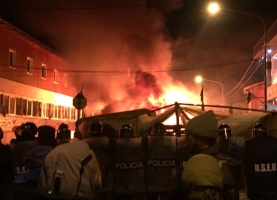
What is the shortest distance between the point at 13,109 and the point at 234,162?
25.9 meters

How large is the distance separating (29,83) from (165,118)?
2119cm

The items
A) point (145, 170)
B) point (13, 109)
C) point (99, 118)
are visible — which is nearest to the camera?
point (145, 170)

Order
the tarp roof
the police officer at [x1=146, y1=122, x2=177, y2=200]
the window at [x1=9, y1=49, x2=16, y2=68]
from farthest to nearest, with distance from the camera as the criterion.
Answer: the window at [x1=9, y1=49, x2=16, y2=68] → the tarp roof → the police officer at [x1=146, y1=122, x2=177, y2=200]

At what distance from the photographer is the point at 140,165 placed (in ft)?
30.9

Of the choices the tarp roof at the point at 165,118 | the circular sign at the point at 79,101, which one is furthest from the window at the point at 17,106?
the tarp roof at the point at 165,118

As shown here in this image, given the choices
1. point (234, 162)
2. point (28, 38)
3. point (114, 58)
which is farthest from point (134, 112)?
point (114, 58)

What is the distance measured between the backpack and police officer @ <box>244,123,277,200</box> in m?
3.19

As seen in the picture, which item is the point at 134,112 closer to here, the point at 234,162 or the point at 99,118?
the point at 99,118

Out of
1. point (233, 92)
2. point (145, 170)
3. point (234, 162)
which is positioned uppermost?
point (233, 92)

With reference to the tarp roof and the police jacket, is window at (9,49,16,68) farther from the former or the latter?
the police jacket

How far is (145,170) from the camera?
9.69 metres

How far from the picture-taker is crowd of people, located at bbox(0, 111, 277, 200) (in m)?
3.45

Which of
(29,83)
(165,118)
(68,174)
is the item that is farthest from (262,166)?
(29,83)

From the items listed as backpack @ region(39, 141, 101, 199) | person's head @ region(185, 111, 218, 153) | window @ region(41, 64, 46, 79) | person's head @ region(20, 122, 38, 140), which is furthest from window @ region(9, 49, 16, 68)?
person's head @ region(185, 111, 218, 153)
